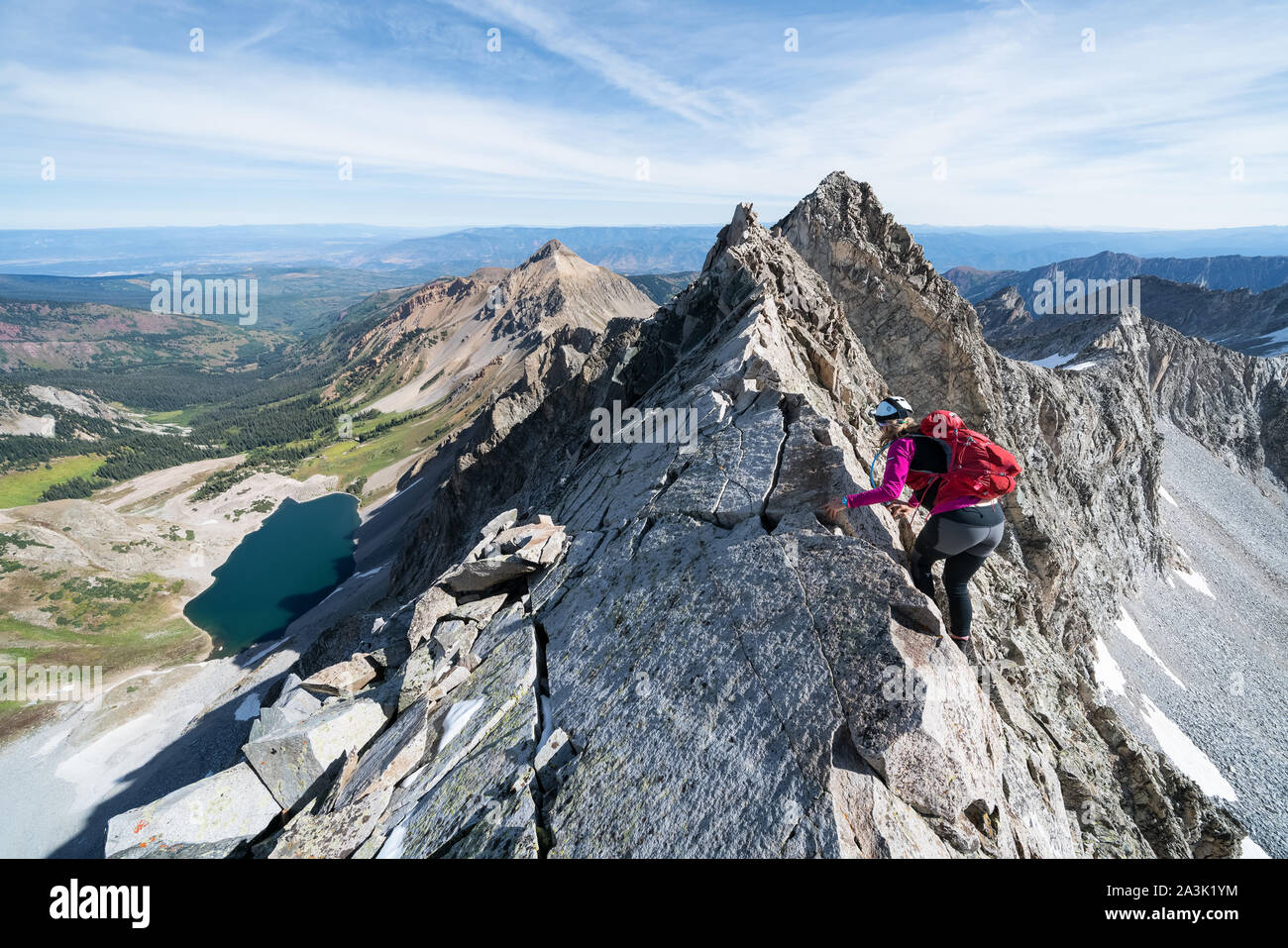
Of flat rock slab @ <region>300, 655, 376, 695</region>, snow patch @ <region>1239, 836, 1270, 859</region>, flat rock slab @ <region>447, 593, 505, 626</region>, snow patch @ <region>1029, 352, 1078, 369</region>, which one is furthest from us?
snow patch @ <region>1029, 352, 1078, 369</region>

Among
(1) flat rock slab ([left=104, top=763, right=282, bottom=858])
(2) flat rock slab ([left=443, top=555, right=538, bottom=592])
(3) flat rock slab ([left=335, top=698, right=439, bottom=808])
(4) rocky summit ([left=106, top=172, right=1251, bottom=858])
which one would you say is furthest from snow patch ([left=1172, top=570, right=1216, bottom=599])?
(1) flat rock slab ([left=104, top=763, right=282, bottom=858])

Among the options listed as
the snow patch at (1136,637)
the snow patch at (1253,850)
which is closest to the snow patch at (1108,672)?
the snow patch at (1136,637)

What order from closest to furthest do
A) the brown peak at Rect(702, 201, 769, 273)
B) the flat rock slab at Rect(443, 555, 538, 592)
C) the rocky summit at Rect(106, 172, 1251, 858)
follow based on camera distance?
the rocky summit at Rect(106, 172, 1251, 858)
the flat rock slab at Rect(443, 555, 538, 592)
the brown peak at Rect(702, 201, 769, 273)

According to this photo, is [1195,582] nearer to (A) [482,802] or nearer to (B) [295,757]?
(A) [482,802]

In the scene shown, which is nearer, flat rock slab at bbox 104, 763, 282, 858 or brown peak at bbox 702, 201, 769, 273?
flat rock slab at bbox 104, 763, 282, 858

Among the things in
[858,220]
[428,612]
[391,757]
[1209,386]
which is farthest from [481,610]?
[1209,386]

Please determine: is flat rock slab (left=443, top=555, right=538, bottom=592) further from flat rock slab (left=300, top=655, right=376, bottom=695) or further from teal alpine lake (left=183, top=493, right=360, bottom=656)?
teal alpine lake (left=183, top=493, right=360, bottom=656)
